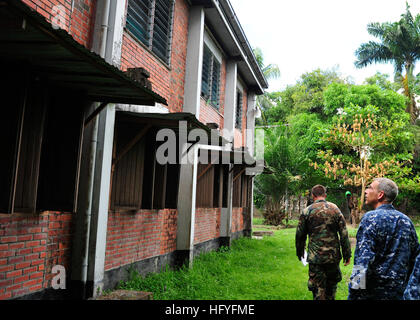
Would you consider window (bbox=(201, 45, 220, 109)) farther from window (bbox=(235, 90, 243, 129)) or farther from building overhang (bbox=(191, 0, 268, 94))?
window (bbox=(235, 90, 243, 129))

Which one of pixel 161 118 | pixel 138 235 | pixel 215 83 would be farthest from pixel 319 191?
pixel 215 83

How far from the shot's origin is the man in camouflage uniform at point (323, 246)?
506 centimetres

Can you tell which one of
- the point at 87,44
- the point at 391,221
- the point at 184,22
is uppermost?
the point at 184,22

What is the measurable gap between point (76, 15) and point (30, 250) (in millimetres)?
3270

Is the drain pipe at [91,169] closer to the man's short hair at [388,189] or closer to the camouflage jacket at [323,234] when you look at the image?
the camouflage jacket at [323,234]

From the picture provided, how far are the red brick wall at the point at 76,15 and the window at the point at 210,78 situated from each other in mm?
5543

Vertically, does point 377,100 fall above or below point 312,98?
below

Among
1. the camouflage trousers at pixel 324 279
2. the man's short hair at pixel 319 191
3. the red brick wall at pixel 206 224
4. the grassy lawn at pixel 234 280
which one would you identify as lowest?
the grassy lawn at pixel 234 280

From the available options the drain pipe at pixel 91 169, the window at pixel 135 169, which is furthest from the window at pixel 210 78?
the drain pipe at pixel 91 169

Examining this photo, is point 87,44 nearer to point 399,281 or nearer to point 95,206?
point 95,206

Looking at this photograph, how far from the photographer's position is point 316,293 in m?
5.07

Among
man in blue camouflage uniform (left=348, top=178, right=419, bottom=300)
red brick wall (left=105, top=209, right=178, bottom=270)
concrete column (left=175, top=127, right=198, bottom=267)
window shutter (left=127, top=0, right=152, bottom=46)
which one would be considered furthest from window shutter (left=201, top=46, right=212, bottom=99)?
man in blue camouflage uniform (left=348, top=178, right=419, bottom=300)

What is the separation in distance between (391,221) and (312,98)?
101 ft
